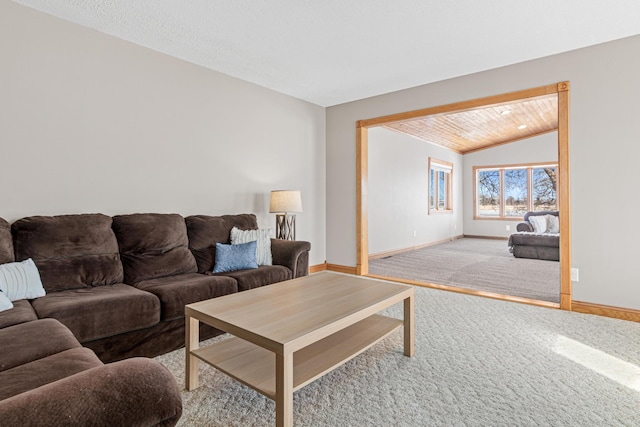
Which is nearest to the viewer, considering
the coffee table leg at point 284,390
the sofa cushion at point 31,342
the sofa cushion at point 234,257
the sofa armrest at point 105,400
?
the sofa armrest at point 105,400

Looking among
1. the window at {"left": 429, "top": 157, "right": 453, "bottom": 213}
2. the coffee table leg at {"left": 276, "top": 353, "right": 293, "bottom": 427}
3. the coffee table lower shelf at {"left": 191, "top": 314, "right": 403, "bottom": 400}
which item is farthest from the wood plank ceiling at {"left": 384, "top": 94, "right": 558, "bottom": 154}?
the coffee table leg at {"left": 276, "top": 353, "right": 293, "bottom": 427}

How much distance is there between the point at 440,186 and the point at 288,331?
811 cm

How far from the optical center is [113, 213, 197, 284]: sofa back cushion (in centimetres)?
271

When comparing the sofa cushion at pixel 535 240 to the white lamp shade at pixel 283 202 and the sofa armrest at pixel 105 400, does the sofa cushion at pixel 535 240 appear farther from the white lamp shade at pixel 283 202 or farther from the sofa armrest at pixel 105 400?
the sofa armrest at pixel 105 400

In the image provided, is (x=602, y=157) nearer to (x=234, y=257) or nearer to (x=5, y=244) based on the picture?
(x=234, y=257)

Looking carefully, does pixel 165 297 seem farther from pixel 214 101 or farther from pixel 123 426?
pixel 214 101

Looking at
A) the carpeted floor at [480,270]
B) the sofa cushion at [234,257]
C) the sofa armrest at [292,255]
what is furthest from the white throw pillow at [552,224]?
the sofa cushion at [234,257]

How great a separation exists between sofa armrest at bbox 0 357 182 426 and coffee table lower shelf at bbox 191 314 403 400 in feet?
2.38

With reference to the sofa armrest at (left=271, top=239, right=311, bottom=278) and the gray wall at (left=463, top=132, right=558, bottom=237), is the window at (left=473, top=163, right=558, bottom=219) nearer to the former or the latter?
the gray wall at (left=463, top=132, right=558, bottom=237)

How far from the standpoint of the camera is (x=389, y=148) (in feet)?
21.8

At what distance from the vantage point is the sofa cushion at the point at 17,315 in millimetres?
1682

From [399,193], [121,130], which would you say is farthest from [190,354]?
[399,193]

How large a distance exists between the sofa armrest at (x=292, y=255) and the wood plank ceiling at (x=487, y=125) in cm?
267

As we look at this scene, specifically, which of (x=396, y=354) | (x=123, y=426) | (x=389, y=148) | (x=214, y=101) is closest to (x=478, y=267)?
(x=389, y=148)
